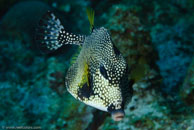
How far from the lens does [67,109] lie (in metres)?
3.64

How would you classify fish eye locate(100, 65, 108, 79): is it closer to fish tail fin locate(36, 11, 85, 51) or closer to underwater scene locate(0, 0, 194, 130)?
underwater scene locate(0, 0, 194, 130)

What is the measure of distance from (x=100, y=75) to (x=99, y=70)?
0.06m

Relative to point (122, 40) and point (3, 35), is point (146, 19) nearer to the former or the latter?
point (122, 40)

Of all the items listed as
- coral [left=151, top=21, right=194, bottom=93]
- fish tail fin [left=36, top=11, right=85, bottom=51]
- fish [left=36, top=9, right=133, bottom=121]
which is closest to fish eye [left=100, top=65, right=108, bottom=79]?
fish [left=36, top=9, right=133, bottom=121]

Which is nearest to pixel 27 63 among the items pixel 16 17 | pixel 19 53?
pixel 19 53

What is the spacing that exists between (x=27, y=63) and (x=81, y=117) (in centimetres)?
316

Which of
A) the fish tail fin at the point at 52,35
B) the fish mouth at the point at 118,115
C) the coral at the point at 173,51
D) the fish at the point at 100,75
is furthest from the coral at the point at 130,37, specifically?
the fish mouth at the point at 118,115

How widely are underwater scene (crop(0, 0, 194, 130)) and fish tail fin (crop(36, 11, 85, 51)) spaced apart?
1 cm

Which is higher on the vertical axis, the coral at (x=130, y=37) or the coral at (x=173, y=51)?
the coral at (x=130, y=37)

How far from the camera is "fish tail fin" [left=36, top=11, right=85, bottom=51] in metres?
2.79

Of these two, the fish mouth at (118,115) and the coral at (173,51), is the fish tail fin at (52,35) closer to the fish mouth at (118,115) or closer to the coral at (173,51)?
the fish mouth at (118,115)

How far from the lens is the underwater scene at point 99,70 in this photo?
2.34 meters

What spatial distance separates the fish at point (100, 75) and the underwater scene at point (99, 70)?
1cm

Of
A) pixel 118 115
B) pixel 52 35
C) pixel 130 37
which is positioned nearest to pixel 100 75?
pixel 118 115
